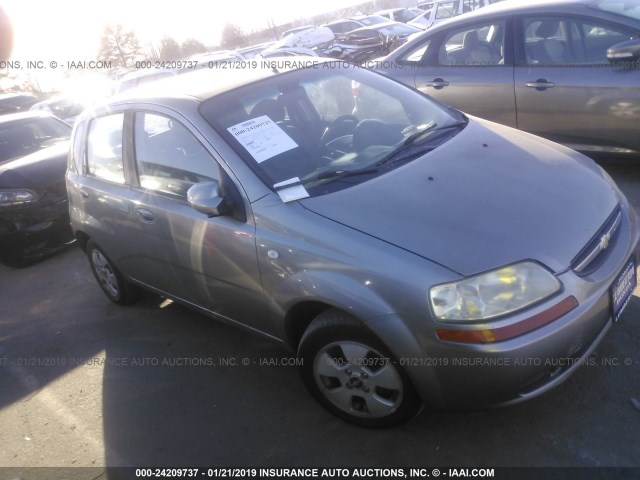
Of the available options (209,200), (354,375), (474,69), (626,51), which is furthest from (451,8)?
(354,375)

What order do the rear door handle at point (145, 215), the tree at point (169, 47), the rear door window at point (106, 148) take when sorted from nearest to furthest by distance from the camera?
the rear door handle at point (145, 215)
the rear door window at point (106, 148)
the tree at point (169, 47)

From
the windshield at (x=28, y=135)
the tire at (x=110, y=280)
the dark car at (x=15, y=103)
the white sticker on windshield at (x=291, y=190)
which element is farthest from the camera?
the dark car at (x=15, y=103)

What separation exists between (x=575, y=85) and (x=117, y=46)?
135ft

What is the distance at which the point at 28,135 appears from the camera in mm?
6973

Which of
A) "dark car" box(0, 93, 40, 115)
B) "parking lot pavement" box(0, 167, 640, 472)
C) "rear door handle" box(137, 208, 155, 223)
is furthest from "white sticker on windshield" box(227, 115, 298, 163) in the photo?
"dark car" box(0, 93, 40, 115)

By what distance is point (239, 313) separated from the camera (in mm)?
3041

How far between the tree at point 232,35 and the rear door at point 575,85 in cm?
4495

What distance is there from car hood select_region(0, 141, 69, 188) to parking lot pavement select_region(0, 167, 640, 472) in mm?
1943

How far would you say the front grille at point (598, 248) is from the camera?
7.54ft

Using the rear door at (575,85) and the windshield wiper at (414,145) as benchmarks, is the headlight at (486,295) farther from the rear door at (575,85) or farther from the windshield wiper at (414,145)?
the rear door at (575,85)

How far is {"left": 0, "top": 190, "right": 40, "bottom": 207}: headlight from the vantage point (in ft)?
18.5

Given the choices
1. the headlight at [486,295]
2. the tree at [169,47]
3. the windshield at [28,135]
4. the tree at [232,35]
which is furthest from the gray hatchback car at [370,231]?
the tree at [232,35]

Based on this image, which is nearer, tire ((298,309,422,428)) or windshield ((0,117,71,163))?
tire ((298,309,422,428))

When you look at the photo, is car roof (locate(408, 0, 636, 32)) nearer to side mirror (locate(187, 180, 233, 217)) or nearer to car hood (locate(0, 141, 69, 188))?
side mirror (locate(187, 180, 233, 217))
